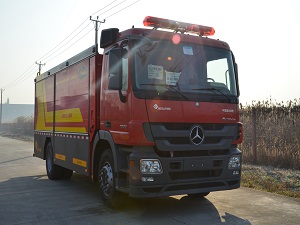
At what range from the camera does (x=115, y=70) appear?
5.91 meters

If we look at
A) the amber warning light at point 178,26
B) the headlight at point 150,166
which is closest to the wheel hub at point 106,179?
the headlight at point 150,166

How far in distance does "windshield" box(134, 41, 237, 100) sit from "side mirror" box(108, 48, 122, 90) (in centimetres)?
34

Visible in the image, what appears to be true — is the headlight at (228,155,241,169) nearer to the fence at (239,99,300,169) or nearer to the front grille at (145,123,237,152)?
the front grille at (145,123,237,152)

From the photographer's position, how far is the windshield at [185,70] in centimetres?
560

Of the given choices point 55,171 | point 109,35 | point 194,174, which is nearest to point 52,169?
point 55,171

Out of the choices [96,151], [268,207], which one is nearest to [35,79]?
[96,151]

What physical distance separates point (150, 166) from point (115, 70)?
1.71 m

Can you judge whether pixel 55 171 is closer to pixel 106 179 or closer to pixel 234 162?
pixel 106 179

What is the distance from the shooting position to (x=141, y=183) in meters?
5.35

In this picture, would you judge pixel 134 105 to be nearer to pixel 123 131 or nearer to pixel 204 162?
pixel 123 131

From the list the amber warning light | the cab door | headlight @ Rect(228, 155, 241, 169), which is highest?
the amber warning light

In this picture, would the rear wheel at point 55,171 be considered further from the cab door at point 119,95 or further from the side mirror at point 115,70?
the side mirror at point 115,70

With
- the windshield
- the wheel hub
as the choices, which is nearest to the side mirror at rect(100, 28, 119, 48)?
the windshield

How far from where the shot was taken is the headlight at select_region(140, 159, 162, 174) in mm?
5340
